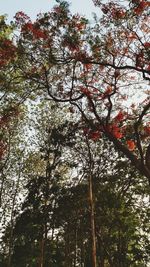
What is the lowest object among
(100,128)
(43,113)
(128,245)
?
(128,245)

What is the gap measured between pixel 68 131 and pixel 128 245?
1048 centimetres

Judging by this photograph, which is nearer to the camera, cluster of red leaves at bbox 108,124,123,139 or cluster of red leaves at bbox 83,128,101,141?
cluster of red leaves at bbox 108,124,123,139

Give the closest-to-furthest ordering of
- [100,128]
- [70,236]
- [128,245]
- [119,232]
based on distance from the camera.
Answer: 1. [100,128]
2. [119,232]
3. [128,245]
4. [70,236]

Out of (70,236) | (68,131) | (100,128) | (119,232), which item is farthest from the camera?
(70,236)

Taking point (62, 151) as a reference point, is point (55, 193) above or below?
below

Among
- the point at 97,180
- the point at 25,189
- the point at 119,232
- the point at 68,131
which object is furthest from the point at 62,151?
the point at 119,232

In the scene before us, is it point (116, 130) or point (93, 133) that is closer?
point (116, 130)

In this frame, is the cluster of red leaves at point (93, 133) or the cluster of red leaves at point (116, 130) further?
the cluster of red leaves at point (93, 133)

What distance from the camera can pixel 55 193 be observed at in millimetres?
24797

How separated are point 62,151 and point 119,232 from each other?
7178 millimetres

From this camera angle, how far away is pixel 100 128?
14781mm

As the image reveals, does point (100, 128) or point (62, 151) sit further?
point (62, 151)

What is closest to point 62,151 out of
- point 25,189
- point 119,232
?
point 25,189

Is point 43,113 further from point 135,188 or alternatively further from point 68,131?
point 135,188
